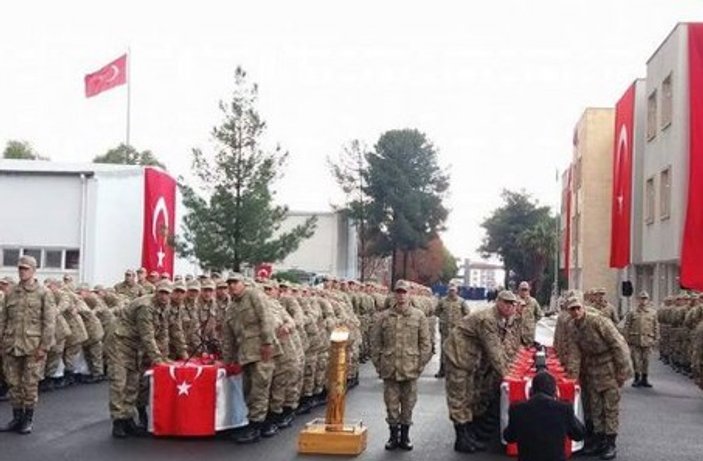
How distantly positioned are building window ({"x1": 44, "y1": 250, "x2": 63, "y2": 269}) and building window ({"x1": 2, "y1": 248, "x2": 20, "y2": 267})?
3.18 ft

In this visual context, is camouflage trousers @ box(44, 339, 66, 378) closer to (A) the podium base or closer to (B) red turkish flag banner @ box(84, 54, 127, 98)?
(A) the podium base

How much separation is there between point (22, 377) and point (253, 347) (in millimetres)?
2737

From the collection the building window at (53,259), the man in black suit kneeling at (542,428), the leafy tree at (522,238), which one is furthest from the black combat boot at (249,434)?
the leafy tree at (522,238)

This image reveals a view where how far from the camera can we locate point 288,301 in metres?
15.2

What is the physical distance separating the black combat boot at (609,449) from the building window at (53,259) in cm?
2438

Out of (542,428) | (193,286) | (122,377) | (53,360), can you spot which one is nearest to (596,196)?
(53,360)

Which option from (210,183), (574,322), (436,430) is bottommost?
(436,430)

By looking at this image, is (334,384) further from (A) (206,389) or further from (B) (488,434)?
(B) (488,434)

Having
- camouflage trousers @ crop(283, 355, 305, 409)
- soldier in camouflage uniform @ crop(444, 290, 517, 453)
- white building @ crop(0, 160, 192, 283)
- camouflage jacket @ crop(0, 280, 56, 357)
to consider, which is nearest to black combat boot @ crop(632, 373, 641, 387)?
camouflage trousers @ crop(283, 355, 305, 409)

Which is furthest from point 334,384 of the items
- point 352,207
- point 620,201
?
point 352,207

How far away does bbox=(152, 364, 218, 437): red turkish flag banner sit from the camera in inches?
486

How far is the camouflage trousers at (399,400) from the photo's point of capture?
12094 mm

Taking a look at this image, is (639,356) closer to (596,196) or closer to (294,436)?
(294,436)

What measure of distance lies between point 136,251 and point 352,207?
39.5 metres
